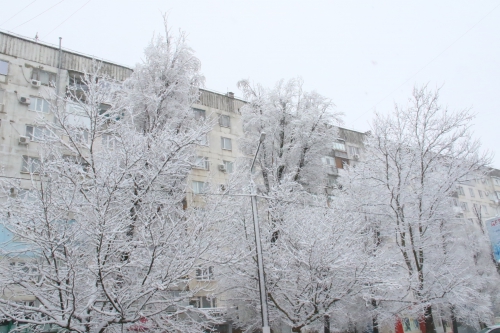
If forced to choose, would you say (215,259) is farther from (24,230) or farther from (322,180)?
(322,180)

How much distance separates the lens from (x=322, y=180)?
22016mm

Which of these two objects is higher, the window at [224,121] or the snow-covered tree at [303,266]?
the window at [224,121]

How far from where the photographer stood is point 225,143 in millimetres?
29219

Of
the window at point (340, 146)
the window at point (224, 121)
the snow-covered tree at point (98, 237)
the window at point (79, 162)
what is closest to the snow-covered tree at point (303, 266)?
the snow-covered tree at point (98, 237)

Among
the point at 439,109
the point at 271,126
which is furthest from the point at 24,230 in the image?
the point at 439,109

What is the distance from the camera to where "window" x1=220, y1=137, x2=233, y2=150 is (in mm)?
29019

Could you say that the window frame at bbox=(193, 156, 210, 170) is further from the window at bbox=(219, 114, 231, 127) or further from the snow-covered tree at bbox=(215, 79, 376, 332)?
the window at bbox=(219, 114, 231, 127)

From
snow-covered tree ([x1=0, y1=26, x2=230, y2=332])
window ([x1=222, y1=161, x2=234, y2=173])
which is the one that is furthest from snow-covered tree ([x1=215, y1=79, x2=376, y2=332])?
window ([x1=222, y1=161, x2=234, y2=173])

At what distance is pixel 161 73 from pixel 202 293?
12.8 metres

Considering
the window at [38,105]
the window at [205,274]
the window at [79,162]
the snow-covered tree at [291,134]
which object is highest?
the window at [38,105]

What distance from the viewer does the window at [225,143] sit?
95.2 feet


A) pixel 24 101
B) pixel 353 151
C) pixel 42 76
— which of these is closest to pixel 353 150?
pixel 353 151

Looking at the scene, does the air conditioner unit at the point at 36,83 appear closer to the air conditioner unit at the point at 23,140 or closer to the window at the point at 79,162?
the air conditioner unit at the point at 23,140

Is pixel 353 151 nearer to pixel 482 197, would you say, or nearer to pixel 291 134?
pixel 291 134
